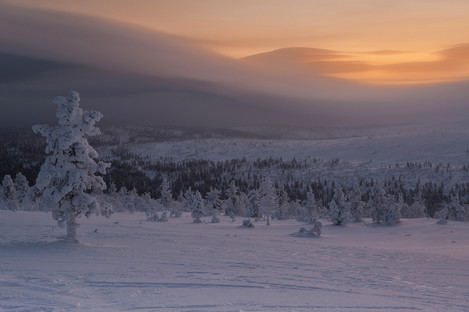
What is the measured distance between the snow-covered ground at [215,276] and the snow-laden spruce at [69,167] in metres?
2.02

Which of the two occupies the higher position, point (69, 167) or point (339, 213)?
point (69, 167)

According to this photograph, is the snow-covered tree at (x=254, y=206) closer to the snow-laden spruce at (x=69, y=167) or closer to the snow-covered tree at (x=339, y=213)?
the snow-covered tree at (x=339, y=213)

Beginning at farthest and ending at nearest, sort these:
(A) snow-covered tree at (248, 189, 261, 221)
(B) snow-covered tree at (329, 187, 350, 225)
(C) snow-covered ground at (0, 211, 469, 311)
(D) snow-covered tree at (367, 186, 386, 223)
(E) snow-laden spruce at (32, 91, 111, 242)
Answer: (A) snow-covered tree at (248, 189, 261, 221) < (D) snow-covered tree at (367, 186, 386, 223) < (B) snow-covered tree at (329, 187, 350, 225) < (E) snow-laden spruce at (32, 91, 111, 242) < (C) snow-covered ground at (0, 211, 469, 311)

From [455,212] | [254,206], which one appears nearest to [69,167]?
[254,206]

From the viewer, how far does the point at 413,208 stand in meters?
81.2

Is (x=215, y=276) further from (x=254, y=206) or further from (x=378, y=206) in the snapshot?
(x=254, y=206)

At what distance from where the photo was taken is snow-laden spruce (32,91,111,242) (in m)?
Answer: 23.0

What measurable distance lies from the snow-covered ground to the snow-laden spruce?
2.02m

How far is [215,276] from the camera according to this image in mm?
16234

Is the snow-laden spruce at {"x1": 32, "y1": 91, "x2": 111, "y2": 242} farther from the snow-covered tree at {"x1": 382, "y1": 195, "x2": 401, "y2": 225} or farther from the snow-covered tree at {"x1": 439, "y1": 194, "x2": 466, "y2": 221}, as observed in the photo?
the snow-covered tree at {"x1": 439, "y1": 194, "x2": 466, "y2": 221}

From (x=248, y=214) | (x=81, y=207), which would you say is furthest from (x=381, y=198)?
(x=81, y=207)

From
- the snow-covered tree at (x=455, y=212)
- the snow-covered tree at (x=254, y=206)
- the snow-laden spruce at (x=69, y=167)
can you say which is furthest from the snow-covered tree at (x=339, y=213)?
the snow-laden spruce at (x=69, y=167)

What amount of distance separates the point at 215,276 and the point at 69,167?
11.5 metres

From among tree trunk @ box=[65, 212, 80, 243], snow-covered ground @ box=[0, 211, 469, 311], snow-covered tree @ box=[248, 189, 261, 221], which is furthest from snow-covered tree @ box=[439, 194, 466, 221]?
tree trunk @ box=[65, 212, 80, 243]
